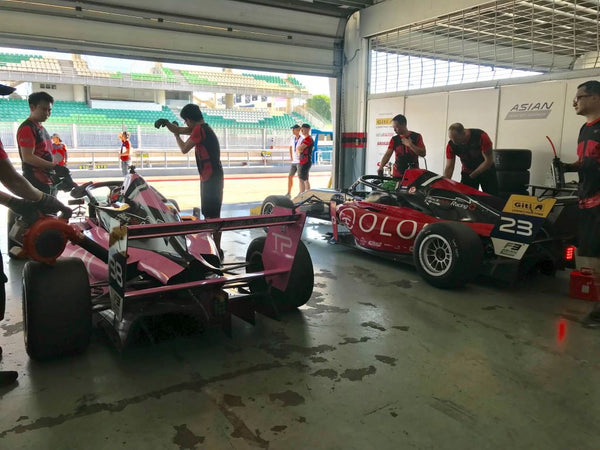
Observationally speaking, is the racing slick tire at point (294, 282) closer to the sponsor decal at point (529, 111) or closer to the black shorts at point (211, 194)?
the black shorts at point (211, 194)

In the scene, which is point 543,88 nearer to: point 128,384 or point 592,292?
point 592,292

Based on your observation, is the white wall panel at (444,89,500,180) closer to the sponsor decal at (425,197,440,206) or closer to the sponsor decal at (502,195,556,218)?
the sponsor decal at (425,197,440,206)

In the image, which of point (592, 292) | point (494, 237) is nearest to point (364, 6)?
point (494, 237)

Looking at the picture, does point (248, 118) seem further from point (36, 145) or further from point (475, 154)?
point (36, 145)

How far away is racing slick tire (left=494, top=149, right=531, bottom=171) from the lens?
242 inches

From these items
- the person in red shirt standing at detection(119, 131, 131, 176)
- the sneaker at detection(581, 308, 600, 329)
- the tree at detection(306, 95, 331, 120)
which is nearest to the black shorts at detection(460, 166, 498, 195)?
the sneaker at detection(581, 308, 600, 329)

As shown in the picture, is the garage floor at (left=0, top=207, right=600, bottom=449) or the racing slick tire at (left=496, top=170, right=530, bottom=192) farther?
the racing slick tire at (left=496, top=170, right=530, bottom=192)

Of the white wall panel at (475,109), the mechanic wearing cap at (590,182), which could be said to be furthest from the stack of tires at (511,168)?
the mechanic wearing cap at (590,182)

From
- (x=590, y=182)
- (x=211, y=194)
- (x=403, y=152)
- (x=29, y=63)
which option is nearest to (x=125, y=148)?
(x=403, y=152)

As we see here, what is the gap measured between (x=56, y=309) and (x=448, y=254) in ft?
10.5

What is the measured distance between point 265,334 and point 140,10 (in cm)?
596

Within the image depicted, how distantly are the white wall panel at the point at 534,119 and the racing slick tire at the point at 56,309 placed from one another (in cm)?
601

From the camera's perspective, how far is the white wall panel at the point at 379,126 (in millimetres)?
8859

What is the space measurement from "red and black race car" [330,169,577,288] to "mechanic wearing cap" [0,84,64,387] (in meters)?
3.20
